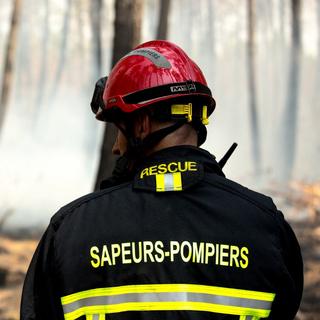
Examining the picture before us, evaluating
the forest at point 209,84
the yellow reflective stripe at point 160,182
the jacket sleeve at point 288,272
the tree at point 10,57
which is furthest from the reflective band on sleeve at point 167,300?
the tree at point 10,57

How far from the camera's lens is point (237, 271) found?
1.68m

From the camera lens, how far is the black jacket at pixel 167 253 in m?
1.64

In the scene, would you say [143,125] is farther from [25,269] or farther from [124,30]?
[25,269]

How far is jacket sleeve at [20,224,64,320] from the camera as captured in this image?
1.76 m

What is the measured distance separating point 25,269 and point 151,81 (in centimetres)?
758

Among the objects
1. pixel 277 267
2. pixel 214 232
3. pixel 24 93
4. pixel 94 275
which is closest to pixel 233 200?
pixel 214 232

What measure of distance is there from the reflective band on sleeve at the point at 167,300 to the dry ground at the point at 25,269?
187 inches

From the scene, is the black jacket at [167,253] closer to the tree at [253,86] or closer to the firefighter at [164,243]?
the firefighter at [164,243]

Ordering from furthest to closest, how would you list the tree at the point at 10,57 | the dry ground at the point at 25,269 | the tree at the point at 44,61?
the tree at the point at 44,61
the tree at the point at 10,57
the dry ground at the point at 25,269

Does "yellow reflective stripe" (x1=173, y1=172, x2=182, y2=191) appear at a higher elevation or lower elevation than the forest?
lower

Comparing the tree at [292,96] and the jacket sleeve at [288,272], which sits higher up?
the tree at [292,96]

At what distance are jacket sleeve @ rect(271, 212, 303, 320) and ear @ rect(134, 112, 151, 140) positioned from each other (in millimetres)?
490

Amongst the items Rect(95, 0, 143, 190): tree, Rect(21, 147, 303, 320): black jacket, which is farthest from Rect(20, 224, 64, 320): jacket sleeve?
Rect(95, 0, 143, 190): tree

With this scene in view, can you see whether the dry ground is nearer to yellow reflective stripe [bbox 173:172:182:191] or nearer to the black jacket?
the black jacket
